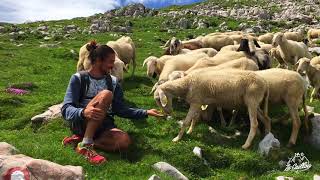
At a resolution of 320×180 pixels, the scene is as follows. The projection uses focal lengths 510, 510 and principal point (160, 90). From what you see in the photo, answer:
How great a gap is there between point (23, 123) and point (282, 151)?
7900 millimetres

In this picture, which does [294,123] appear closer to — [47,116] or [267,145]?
[267,145]

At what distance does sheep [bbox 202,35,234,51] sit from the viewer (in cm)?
3275

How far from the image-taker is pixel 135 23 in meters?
68.9

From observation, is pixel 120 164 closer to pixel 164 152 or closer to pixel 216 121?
pixel 164 152

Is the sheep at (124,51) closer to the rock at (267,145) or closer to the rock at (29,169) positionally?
the rock at (267,145)

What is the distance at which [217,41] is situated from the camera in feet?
108

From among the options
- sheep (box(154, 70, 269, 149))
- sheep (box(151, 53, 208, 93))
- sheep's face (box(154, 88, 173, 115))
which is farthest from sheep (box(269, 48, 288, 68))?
sheep's face (box(154, 88, 173, 115))

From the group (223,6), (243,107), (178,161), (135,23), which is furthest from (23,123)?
(223,6)

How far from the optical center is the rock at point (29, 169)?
29.9 ft

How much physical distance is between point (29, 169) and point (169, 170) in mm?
3693

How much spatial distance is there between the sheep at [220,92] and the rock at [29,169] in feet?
15.8

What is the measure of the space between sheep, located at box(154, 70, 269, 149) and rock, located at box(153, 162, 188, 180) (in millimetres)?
1986

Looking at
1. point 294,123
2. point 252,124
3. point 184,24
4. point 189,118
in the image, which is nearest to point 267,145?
point 252,124

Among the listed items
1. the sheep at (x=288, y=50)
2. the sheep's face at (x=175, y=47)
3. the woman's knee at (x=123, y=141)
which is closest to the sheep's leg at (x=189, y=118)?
the woman's knee at (x=123, y=141)
